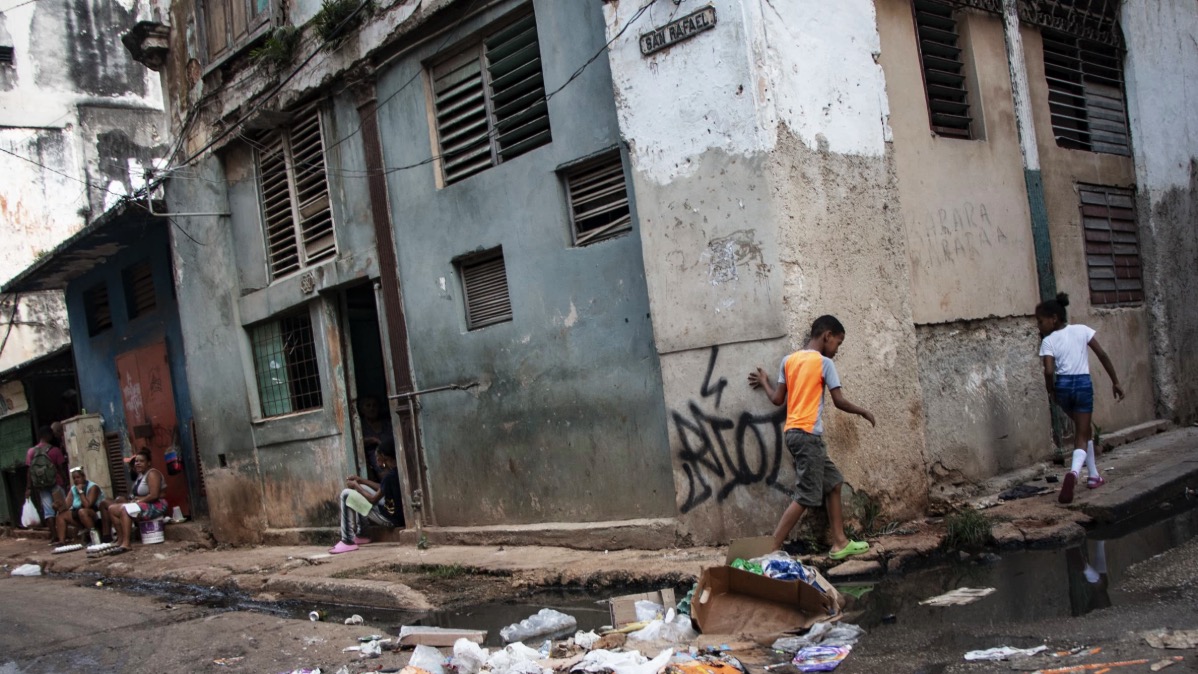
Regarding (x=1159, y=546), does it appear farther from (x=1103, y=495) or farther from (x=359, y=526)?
(x=359, y=526)

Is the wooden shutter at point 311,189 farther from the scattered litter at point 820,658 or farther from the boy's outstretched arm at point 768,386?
the scattered litter at point 820,658

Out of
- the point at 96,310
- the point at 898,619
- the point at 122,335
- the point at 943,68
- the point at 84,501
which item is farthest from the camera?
the point at 96,310

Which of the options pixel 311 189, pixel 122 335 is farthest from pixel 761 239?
pixel 122 335

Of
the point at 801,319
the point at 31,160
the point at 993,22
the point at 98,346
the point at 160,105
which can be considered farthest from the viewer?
the point at 160,105

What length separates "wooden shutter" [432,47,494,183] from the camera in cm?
827

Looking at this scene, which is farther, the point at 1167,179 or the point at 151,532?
the point at 151,532

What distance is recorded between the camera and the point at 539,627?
17.9ft

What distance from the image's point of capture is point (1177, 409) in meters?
9.79

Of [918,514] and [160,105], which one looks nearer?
[918,514]

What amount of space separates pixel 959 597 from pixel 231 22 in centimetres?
980

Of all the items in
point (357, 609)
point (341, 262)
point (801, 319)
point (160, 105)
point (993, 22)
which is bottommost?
point (357, 609)

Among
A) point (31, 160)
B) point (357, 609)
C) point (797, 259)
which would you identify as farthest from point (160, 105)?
point (797, 259)

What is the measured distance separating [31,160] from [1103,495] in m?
21.9

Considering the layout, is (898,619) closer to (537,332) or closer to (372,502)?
(537,332)
